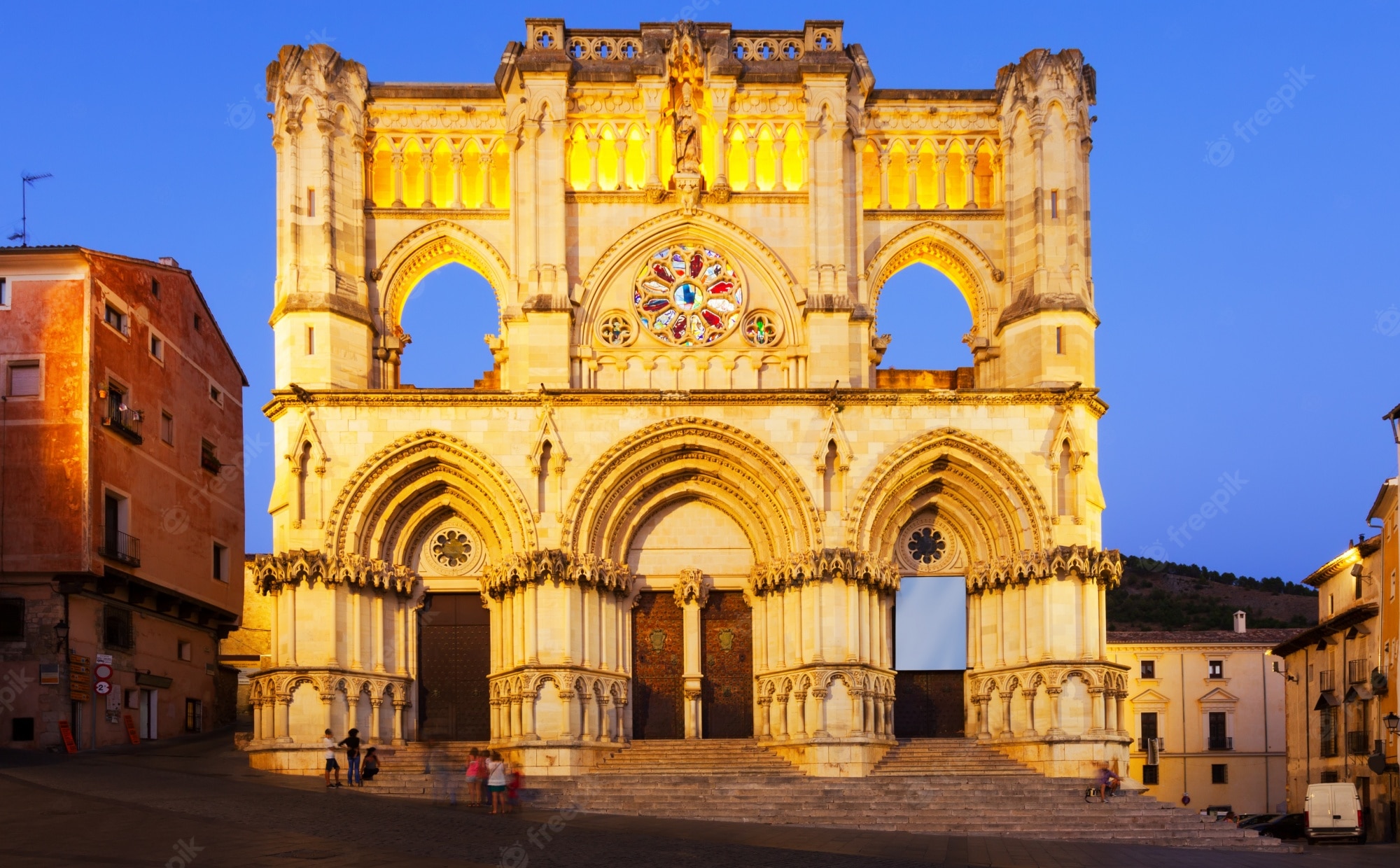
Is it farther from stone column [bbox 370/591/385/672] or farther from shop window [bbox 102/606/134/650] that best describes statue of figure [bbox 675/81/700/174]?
shop window [bbox 102/606/134/650]

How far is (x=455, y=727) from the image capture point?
35.3 meters

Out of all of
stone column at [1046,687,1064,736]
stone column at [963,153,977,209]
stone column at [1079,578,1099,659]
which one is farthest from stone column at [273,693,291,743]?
stone column at [963,153,977,209]

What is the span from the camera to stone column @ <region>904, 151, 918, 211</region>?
37.1m

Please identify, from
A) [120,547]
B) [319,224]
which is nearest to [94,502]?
[120,547]

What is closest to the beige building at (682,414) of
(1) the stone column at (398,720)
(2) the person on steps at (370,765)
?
(1) the stone column at (398,720)

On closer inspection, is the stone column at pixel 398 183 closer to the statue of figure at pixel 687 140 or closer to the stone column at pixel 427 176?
the stone column at pixel 427 176

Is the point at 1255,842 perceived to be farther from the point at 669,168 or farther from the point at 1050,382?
the point at 669,168

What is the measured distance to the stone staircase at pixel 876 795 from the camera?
95.3 feet

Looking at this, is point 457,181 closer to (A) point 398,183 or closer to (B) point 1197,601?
(A) point 398,183

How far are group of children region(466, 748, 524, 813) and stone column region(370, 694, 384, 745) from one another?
4754 mm

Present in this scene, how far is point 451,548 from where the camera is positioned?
117 ft

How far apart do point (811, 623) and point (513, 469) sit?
7.00 m

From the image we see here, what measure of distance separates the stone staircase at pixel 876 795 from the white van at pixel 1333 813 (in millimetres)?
7490

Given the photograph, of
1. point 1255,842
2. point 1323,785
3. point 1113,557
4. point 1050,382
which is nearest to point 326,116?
point 1050,382
